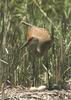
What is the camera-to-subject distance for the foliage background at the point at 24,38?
3.06 meters

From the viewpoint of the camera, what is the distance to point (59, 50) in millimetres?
3139

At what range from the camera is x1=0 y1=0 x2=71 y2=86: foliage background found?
3061 mm

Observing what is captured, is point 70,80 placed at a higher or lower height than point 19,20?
lower

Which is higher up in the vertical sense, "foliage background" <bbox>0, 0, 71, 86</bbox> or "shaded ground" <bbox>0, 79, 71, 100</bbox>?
"foliage background" <bbox>0, 0, 71, 86</bbox>

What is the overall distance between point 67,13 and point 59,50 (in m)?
0.27

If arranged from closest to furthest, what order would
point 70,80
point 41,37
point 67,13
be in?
point 41,37
point 67,13
point 70,80

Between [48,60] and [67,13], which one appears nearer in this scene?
[67,13]

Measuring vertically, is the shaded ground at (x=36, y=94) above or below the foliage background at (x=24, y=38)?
below

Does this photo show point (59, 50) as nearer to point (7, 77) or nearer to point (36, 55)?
point (36, 55)

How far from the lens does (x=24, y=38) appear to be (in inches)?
126

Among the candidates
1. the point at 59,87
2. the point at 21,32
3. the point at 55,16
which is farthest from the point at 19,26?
the point at 59,87

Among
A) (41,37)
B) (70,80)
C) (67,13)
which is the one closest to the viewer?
(41,37)

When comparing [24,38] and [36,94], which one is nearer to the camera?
[36,94]

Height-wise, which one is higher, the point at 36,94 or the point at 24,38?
the point at 24,38
